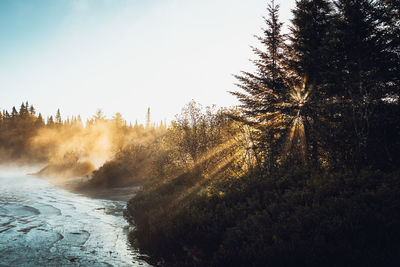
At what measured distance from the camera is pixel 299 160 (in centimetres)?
1340

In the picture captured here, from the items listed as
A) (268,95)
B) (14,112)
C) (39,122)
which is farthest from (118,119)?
(268,95)

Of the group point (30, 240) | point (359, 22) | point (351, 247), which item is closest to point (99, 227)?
point (30, 240)

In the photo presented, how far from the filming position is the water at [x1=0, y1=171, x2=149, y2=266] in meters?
8.77

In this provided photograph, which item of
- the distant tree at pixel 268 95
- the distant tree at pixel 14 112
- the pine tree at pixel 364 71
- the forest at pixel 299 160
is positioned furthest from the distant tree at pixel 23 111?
the pine tree at pixel 364 71

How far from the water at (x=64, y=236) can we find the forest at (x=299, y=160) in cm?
126

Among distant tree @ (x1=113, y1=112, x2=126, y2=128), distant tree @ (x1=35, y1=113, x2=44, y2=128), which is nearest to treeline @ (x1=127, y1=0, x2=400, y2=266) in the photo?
distant tree @ (x1=113, y1=112, x2=126, y2=128)

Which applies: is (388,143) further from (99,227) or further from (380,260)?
(99,227)

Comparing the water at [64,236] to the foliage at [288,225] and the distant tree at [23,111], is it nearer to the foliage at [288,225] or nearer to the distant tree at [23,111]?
the foliage at [288,225]

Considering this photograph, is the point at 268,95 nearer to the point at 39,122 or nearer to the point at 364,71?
the point at 364,71

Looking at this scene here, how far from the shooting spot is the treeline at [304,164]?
6.61m

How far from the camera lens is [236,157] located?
17438 mm

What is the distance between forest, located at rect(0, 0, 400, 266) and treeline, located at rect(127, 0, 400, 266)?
0.05 meters

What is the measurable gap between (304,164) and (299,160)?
5.04 feet

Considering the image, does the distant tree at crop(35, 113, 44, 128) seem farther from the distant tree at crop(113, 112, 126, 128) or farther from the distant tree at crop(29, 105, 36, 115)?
the distant tree at crop(113, 112, 126, 128)
